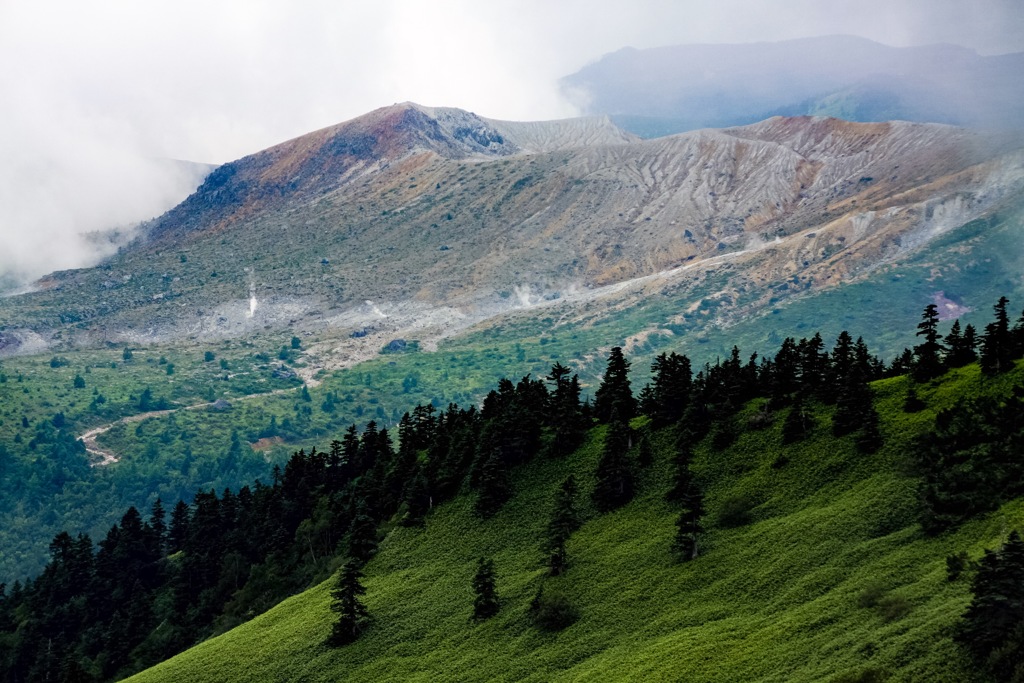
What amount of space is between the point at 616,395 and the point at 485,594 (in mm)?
55137

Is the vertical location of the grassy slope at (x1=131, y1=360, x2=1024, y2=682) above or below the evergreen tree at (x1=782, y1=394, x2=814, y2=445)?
below

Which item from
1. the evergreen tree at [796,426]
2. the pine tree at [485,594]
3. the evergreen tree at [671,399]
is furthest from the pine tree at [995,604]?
the evergreen tree at [671,399]

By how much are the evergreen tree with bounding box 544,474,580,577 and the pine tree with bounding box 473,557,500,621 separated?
328 inches

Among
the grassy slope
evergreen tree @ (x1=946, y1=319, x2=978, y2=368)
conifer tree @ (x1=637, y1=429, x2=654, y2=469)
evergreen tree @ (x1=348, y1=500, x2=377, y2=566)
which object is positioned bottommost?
the grassy slope

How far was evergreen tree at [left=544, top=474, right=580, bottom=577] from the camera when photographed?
134 meters

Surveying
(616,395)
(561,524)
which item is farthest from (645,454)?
(616,395)

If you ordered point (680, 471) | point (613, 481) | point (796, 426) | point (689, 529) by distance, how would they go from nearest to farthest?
point (689, 529), point (680, 471), point (796, 426), point (613, 481)

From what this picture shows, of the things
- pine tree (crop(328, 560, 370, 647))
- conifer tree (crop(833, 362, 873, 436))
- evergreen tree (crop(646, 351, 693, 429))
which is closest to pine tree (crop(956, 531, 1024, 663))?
conifer tree (crop(833, 362, 873, 436))

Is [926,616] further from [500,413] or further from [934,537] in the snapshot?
[500,413]

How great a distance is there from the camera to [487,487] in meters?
159

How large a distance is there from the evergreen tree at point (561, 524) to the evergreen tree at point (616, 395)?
71.1 feet

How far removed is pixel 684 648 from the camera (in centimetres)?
10331

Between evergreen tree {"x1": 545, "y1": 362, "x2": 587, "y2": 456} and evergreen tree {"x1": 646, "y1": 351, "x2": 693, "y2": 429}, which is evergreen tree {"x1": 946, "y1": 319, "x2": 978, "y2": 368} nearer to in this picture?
evergreen tree {"x1": 646, "y1": 351, "x2": 693, "y2": 429}

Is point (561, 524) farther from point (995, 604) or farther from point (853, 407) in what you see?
point (995, 604)
